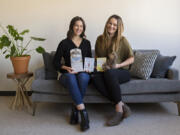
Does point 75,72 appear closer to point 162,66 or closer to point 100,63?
point 100,63

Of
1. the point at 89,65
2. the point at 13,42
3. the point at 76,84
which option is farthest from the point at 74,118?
the point at 13,42

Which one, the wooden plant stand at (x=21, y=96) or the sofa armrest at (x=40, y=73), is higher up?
the sofa armrest at (x=40, y=73)

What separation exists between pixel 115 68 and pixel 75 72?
44cm

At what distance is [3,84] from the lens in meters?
2.76

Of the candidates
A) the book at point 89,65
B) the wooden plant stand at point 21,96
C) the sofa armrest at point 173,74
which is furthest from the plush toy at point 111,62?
the wooden plant stand at point 21,96

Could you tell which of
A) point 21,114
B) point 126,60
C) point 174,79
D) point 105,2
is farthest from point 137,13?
point 21,114

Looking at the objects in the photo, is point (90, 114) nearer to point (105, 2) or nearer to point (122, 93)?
point (122, 93)

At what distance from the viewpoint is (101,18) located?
8.31ft

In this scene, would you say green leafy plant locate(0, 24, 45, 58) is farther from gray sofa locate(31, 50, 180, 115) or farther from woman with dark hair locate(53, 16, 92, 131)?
gray sofa locate(31, 50, 180, 115)

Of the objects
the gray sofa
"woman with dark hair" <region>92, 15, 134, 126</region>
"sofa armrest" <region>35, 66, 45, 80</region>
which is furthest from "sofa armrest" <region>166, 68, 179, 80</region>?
"sofa armrest" <region>35, 66, 45, 80</region>

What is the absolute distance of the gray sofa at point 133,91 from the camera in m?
1.78

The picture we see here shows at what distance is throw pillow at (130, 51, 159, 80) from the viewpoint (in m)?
1.96

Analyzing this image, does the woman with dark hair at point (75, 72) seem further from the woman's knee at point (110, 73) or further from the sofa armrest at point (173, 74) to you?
the sofa armrest at point (173, 74)

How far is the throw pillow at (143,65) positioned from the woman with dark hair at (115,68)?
0.54ft
